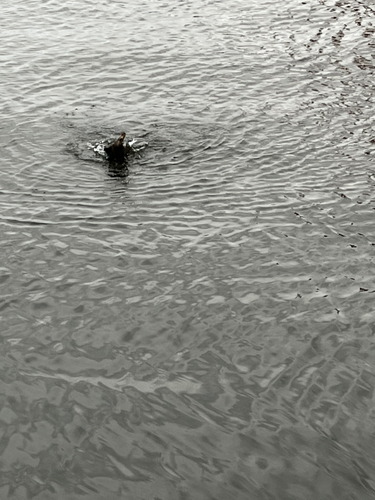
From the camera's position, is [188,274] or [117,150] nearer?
[188,274]

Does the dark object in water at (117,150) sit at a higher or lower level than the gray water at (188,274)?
higher

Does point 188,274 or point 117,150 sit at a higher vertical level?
point 117,150

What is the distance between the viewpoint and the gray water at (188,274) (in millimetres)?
14398

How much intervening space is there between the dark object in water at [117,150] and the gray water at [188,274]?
0.39 m

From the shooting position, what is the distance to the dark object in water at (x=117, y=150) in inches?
972

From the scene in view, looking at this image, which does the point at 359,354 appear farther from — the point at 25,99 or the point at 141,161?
the point at 25,99

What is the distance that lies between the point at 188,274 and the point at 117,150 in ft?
22.5

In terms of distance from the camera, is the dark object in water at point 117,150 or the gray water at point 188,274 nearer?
the gray water at point 188,274

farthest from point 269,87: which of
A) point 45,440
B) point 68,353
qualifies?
point 45,440

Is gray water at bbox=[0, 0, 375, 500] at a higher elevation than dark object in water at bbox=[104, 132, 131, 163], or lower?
lower

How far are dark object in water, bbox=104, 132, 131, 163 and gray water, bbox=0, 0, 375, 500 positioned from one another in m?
0.39

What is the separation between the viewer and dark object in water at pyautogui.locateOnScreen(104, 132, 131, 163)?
24688 millimetres

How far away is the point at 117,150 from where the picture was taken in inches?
977

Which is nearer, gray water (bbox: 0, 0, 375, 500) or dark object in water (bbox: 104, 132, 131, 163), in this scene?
gray water (bbox: 0, 0, 375, 500)
